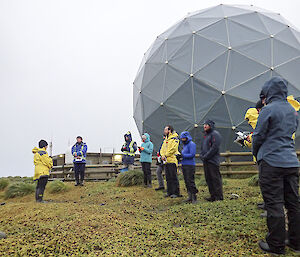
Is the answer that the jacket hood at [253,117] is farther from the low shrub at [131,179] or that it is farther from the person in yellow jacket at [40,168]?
the person in yellow jacket at [40,168]

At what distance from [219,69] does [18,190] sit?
32.4ft

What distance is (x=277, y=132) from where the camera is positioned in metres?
2.93

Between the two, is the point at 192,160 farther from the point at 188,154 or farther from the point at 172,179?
the point at 172,179

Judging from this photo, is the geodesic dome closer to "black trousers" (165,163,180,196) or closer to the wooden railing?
the wooden railing

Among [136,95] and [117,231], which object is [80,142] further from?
[117,231]

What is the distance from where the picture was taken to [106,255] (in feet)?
9.48

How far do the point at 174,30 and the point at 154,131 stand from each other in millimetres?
5885

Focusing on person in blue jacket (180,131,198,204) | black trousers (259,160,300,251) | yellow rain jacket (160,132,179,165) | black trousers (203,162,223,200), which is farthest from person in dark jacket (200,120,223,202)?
black trousers (259,160,300,251)

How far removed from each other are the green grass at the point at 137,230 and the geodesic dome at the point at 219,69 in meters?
5.18

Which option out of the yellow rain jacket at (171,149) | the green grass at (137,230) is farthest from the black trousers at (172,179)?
the green grass at (137,230)

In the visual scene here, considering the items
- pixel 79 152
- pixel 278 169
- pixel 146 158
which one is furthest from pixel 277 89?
pixel 79 152

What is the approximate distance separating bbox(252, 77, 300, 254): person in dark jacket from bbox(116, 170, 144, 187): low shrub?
624 centimetres

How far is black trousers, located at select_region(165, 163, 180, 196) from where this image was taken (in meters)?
6.70

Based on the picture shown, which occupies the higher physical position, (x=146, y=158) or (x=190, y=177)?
(x=146, y=158)
